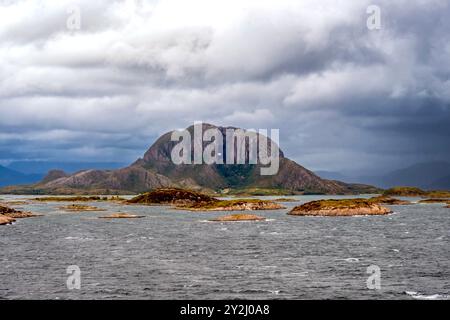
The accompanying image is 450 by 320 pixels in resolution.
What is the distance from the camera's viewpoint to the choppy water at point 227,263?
6900 cm

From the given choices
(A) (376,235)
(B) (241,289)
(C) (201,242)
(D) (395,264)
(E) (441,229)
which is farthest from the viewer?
(E) (441,229)

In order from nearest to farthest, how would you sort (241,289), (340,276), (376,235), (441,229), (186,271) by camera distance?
(241,289), (340,276), (186,271), (376,235), (441,229)

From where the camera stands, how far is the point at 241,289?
70000 mm

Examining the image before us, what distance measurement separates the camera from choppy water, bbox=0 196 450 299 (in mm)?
69000

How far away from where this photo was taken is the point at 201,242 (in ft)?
430

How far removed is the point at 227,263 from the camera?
9512 centimetres

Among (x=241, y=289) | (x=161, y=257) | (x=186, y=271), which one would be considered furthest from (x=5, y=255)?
(x=241, y=289)
